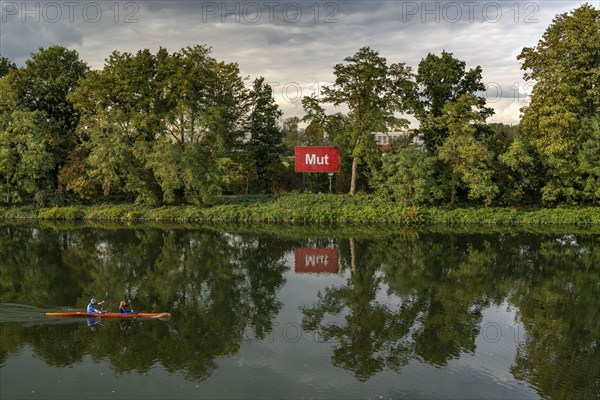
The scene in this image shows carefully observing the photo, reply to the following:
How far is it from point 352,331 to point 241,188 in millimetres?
42331

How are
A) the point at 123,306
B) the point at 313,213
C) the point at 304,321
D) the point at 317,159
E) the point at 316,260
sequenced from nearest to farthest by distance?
the point at 123,306
the point at 304,321
the point at 316,260
the point at 313,213
the point at 317,159

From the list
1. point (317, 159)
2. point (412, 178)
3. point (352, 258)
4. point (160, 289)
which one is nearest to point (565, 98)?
point (412, 178)

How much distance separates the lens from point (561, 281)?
2939 centimetres

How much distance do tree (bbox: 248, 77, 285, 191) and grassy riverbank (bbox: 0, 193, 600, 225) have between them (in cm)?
551

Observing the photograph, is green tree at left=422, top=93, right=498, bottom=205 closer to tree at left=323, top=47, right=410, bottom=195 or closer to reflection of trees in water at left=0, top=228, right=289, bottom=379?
tree at left=323, top=47, right=410, bottom=195

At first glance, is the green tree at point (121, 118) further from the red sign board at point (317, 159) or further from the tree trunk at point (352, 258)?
the tree trunk at point (352, 258)

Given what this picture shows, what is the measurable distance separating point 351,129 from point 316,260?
21888 mm

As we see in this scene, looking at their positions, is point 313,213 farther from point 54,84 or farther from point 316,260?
point 54,84

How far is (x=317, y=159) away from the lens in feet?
183

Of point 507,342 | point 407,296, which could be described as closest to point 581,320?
point 507,342

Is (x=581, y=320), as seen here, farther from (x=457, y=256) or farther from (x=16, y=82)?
(x=16, y=82)

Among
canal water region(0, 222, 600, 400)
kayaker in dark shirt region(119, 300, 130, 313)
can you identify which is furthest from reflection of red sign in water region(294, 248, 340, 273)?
kayaker in dark shirt region(119, 300, 130, 313)

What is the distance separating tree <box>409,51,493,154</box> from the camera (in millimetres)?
51625

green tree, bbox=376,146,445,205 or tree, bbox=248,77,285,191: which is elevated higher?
tree, bbox=248,77,285,191
